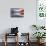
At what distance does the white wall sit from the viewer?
654 centimetres

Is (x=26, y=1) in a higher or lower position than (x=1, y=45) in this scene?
higher

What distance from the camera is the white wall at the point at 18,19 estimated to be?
21.5 feet

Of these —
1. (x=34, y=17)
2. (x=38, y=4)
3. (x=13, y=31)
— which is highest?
(x=38, y=4)

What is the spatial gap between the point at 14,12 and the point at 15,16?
0.52 feet

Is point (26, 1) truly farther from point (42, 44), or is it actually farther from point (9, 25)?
point (42, 44)

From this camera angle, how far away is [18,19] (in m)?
6.60

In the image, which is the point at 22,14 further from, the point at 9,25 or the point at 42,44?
the point at 42,44

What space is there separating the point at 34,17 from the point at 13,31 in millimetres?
984

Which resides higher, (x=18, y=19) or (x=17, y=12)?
(x=17, y=12)

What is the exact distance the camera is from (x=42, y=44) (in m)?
6.09

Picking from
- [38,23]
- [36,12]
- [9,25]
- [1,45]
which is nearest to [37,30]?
[38,23]

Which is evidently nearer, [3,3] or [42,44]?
[42,44]

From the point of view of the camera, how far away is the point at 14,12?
6.57m

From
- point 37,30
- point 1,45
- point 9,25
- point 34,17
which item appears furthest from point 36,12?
point 1,45
